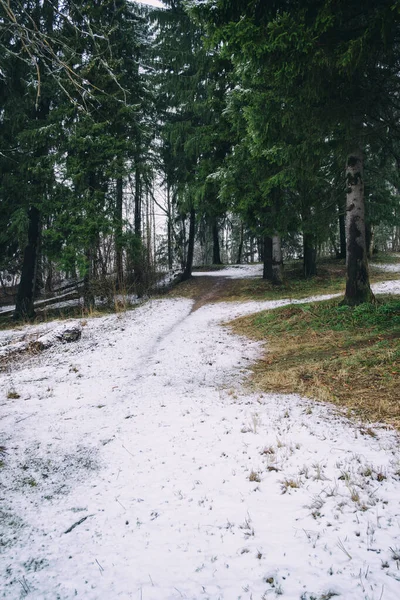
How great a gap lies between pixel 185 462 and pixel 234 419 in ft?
3.23

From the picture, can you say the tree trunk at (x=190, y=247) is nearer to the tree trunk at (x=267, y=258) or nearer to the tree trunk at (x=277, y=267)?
the tree trunk at (x=267, y=258)

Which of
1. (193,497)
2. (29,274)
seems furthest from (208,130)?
(193,497)

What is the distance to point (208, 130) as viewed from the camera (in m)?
15.1

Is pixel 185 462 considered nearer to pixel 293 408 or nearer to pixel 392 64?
pixel 293 408

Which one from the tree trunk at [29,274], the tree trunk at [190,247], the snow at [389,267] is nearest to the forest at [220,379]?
the tree trunk at [29,274]

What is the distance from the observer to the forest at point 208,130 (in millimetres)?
5387

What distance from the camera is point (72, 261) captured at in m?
13.0

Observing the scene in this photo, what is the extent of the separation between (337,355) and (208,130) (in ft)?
42.6

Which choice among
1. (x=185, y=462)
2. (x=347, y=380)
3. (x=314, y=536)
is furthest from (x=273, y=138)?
(x=314, y=536)

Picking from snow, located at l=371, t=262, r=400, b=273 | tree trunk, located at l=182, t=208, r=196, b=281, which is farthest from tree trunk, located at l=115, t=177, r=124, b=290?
snow, located at l=371, t=262, r=400, b=273

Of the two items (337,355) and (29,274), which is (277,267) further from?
(29,274)

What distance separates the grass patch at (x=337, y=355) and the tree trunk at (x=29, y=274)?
33.9 ft

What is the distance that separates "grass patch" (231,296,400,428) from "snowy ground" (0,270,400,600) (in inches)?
18.1

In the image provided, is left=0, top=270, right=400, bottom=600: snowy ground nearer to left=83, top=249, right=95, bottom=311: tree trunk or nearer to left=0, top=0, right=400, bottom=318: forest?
left=0, top=0, right=400, bottom=318: forest
